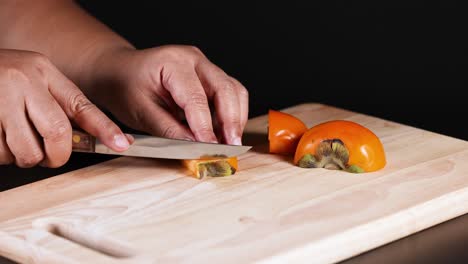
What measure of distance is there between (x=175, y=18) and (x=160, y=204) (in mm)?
1958

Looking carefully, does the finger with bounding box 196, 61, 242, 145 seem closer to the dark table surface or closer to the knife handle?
the knife handle

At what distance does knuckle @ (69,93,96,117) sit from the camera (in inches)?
110

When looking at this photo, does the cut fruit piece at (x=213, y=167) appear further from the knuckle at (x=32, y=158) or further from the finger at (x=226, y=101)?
the knuckle at (x=32, y=158)

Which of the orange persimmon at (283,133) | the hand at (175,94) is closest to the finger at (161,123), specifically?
the hand at (175,94)

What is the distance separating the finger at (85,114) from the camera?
110 inches

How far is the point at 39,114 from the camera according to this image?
8.98 feet

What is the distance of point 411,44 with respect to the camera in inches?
165

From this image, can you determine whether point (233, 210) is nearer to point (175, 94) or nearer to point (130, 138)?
point (130, 138)

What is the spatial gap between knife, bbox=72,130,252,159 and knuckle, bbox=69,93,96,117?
7 centimetres

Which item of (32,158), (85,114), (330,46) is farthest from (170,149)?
(330,46)

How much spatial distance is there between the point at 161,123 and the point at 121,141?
0.27 meters

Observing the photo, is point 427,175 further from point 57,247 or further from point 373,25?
point 373,25

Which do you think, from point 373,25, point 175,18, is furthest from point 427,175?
point 175,18

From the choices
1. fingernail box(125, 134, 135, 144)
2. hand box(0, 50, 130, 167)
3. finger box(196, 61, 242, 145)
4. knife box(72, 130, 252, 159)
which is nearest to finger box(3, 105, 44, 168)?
hand box(0, 50, 130, 167)
